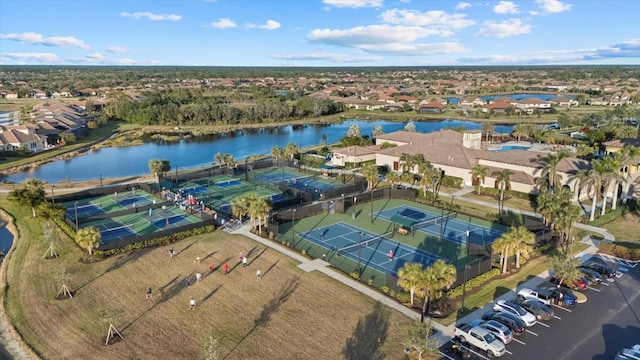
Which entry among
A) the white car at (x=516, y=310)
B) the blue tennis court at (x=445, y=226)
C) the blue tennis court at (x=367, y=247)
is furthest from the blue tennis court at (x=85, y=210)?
the white car at (x=516, y=310)

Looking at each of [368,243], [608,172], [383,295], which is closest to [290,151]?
[368,243]

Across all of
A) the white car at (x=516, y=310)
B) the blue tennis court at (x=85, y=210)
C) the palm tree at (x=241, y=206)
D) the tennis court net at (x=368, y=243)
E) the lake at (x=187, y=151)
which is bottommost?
the lake at (x=187, y=151)

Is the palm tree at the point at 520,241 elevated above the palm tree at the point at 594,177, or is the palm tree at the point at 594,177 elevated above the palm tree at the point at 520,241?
the palm tree at the point at 594,177

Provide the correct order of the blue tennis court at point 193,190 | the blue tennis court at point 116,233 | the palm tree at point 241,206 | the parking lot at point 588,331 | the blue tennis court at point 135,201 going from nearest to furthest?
the parking lot at point 588,331 → the blue tennis court at point 116,233 → the palm tree at point 241,206 → the blue tennis court at point 135,201 → the blue tennis court at point 193,190

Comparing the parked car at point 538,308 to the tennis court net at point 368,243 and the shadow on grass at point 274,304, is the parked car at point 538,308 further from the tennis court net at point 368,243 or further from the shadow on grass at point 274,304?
the shadow on grass at point 274,304

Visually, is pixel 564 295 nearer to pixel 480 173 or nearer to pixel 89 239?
pixel 480 173

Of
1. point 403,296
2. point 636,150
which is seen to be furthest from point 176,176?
point 636,150

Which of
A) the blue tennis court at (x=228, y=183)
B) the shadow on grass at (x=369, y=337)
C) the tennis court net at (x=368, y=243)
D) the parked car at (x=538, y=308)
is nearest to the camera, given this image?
the shadow on grass at (x=369, y=337)

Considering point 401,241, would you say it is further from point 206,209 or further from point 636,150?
point 636,150
